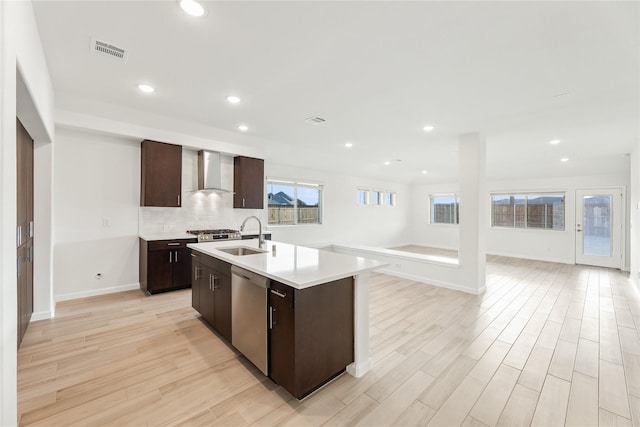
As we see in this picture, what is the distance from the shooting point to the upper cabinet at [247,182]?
516 centimetres

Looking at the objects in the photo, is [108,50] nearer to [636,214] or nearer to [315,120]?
[315,120]

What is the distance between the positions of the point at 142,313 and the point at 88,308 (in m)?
0.80

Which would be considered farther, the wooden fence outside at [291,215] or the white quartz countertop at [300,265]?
the wooden fence outside at [291,215]

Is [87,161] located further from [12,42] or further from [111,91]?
[12,42]

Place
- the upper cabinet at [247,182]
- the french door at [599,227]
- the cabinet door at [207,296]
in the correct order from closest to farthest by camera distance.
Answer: the cabinet door at [207,296] → the upper cabinet at [247,182] → the french door at [599,227]

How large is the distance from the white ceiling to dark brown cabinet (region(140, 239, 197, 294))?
1884mm

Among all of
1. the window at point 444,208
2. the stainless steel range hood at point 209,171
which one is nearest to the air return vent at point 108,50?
the stainless steel range hood at point 209,171

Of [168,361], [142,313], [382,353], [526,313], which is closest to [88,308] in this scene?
[142,313]

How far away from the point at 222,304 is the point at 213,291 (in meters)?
0.24

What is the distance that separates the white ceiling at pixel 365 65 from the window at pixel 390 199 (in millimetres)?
4960

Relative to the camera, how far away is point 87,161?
3877 millimetres

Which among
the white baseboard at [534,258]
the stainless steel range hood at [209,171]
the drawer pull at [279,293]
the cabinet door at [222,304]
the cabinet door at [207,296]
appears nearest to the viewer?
the drawer pull at [279,293]

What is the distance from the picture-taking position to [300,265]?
6.98 ft

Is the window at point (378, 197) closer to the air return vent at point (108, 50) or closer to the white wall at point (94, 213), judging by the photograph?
the white wall at point (94, 213)
